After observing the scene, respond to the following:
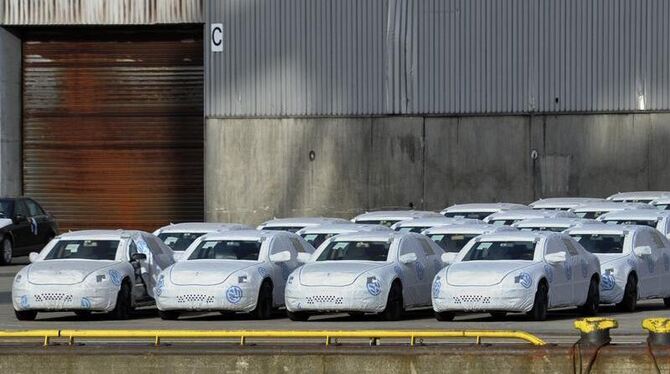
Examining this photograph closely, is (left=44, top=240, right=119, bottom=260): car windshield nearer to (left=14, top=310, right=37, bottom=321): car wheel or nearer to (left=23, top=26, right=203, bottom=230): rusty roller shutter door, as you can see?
(left=14, top=310, right=37, bottom=321): car wheel

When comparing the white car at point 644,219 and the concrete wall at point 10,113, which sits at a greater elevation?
the concrete wall at point 10,113

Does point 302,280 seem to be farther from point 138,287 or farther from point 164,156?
point 164,156

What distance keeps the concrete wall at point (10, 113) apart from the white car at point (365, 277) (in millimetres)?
26496

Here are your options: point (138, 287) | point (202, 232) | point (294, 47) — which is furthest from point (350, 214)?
point (138, 287)

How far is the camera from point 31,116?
51531 mm

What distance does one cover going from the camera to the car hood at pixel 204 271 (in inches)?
985

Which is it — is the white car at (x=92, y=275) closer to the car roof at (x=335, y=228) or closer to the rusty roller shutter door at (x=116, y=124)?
the car roof at (x=335, y=228)

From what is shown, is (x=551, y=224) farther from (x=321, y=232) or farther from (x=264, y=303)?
(x=264, y=303)

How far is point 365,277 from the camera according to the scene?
24672 millimetres

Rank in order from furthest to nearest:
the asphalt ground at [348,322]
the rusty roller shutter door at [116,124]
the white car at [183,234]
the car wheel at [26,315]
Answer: the rusty roller shutter door at [116,124] → the white car at [183,234] → the car wheel at [26,315] → the asphalt ground at [348,322]

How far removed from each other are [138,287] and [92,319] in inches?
34.2

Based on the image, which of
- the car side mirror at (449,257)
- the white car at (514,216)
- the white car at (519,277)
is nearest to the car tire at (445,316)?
the white car at (519,277)

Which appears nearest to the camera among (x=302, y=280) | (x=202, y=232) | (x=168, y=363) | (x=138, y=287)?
(x=168, y=363)

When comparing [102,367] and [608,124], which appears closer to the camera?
[102,367]
